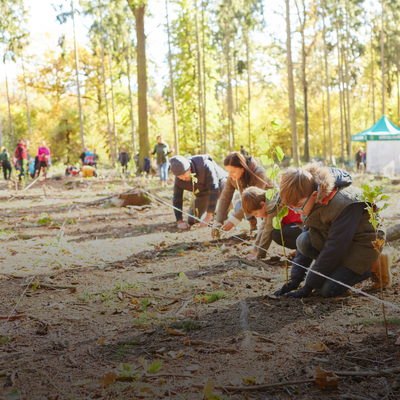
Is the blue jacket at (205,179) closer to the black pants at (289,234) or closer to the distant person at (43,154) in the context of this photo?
the black pants at (289,234)

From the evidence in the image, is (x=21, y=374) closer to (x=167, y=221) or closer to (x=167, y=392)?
(x=167, y=392)

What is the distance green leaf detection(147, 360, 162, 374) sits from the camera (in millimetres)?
2245

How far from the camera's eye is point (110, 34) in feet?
87.2

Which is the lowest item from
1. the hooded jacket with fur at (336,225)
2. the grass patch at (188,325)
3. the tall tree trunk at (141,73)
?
the grass patch at (188,325)

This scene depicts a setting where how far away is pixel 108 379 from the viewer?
213 centimetres

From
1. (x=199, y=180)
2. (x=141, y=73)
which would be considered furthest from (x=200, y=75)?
(x=199, y=180)

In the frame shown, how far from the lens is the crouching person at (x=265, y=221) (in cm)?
430

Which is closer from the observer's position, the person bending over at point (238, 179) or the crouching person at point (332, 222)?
the crouching person at point (332, 222)

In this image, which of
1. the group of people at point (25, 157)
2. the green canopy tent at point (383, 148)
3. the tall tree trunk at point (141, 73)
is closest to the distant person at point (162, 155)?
the group of people at point (25, 157)

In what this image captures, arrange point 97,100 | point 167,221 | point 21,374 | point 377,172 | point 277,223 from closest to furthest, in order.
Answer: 1. point 21,374
2. point 277,223
3. point 167,221
4. point 377,172
5. point 97,100

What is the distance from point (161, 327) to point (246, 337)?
0.64 m

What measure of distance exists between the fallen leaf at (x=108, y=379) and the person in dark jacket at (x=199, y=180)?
3945 mm

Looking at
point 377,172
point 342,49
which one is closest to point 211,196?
point 377,172

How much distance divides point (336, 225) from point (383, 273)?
689mm
